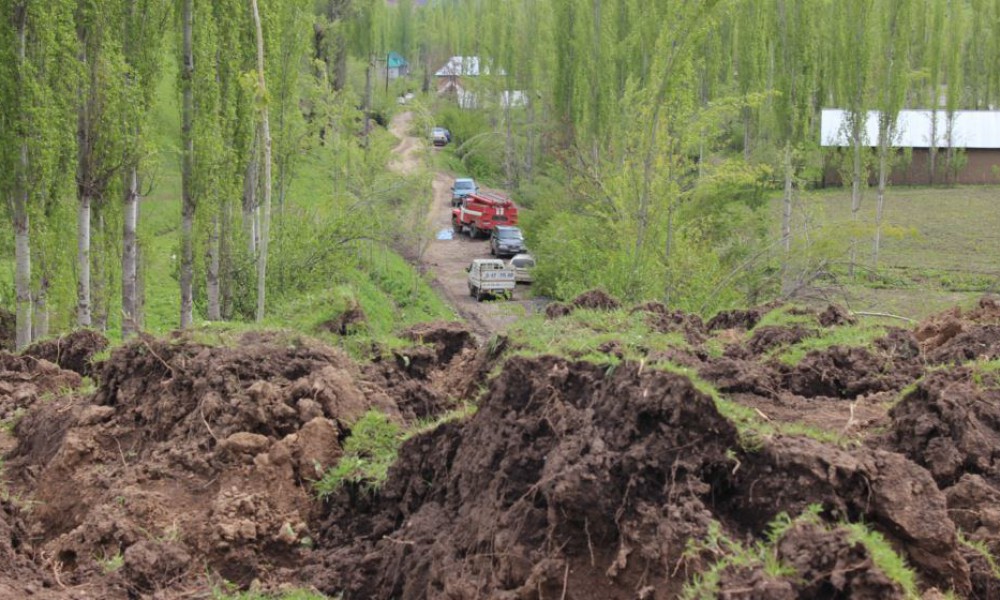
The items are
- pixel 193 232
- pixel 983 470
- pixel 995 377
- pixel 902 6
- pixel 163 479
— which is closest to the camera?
pixel 983 470

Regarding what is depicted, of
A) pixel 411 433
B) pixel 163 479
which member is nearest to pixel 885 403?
pixel 411 433

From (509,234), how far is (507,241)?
46 cm

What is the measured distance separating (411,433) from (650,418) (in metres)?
2.65

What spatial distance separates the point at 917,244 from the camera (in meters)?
42.2

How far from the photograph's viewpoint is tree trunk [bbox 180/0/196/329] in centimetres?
1847

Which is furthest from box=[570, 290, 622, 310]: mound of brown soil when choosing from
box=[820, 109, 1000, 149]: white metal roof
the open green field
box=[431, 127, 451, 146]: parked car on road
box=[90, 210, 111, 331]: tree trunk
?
box=[431, 127, 451, 146]: parked car on road

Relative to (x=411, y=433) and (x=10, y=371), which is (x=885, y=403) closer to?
(x=411, y=433)

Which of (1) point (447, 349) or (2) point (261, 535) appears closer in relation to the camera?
(2) point (261, 535)

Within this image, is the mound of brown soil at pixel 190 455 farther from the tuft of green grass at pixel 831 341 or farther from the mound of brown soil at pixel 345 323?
the tuft of green grass at pixel 831 341

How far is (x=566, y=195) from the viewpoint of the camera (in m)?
38.4

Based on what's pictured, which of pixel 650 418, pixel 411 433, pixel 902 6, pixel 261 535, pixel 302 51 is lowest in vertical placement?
pixel 261 535

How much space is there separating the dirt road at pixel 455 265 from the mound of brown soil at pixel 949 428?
17.7m

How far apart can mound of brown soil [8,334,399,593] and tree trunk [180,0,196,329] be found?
26.2 feet

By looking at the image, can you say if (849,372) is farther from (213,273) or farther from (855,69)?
(855,69)
